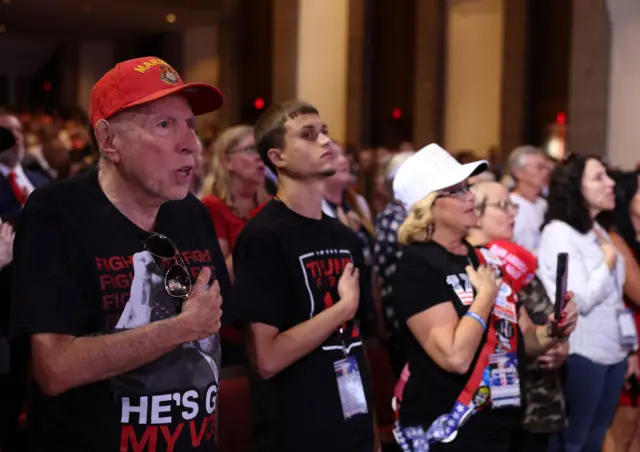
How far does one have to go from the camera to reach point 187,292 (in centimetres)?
189

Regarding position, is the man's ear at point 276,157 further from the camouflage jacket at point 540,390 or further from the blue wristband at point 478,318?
the camouflage jacket at point 540,390

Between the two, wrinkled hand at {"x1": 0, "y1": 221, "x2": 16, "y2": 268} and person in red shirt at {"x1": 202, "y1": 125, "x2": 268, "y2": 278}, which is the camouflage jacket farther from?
wrinkled hand at {"x1": 0, "y1": 221, "x2": 16, "y2": 268}

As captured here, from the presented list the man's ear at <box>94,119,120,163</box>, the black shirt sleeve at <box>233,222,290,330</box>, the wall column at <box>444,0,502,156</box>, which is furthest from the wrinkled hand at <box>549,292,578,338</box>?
the wall column at <box>444,0,502,156</box>

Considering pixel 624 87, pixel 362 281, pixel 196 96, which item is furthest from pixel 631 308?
pixel 624 87

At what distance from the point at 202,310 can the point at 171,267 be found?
0.39 feet

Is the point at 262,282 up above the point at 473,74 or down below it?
below

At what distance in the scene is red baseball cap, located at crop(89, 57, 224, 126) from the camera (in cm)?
188

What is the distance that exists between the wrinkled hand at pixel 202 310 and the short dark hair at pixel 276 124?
1097mm

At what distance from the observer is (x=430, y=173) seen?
10.7 ft

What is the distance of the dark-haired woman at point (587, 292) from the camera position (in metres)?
4.16

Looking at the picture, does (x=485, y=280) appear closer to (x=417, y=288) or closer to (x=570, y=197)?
(x=417, y=288)

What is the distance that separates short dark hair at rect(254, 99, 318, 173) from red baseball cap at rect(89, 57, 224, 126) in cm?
95

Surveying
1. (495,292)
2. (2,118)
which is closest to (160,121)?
(495,292)

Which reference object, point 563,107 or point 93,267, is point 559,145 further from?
point 93,267
